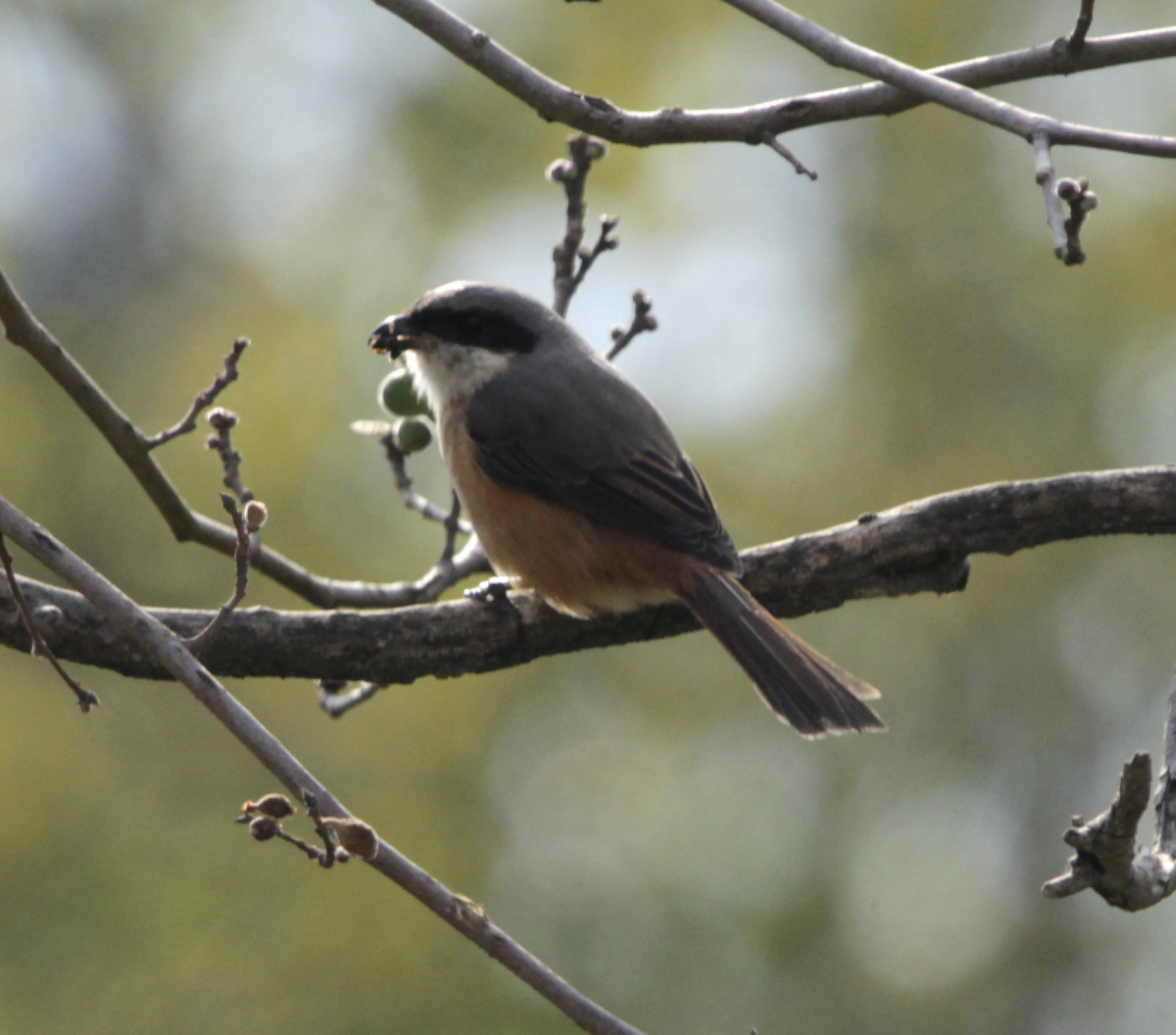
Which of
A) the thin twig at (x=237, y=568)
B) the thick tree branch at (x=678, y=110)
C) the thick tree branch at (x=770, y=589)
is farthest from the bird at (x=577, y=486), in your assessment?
the thin twig at (x=237, y=568)

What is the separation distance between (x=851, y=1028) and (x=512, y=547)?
7.43m

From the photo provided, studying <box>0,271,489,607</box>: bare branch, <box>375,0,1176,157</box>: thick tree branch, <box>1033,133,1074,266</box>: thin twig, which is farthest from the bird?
<box>1033,133,1074,266</box>: thin twig

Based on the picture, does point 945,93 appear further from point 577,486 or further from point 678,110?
point 577,486

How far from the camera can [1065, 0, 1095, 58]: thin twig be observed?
3246 mm

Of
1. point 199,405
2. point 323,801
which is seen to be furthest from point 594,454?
point 323,801

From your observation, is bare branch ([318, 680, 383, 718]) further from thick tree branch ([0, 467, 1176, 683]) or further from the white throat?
the white throat

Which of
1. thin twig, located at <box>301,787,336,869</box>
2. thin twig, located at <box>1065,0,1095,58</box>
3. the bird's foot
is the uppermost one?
thin twig, located at <box>1065,0,1095,58</box>

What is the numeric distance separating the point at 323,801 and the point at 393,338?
3486 mm

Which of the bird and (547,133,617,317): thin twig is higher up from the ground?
(547,133,617,317): thin twig

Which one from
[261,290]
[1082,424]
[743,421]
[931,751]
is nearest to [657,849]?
[931,751]

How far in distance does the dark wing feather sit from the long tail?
28cm

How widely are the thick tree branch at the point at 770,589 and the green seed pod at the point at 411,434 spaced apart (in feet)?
3.45

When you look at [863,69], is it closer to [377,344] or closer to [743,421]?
[377,344]

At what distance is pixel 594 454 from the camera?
5.26 metres
